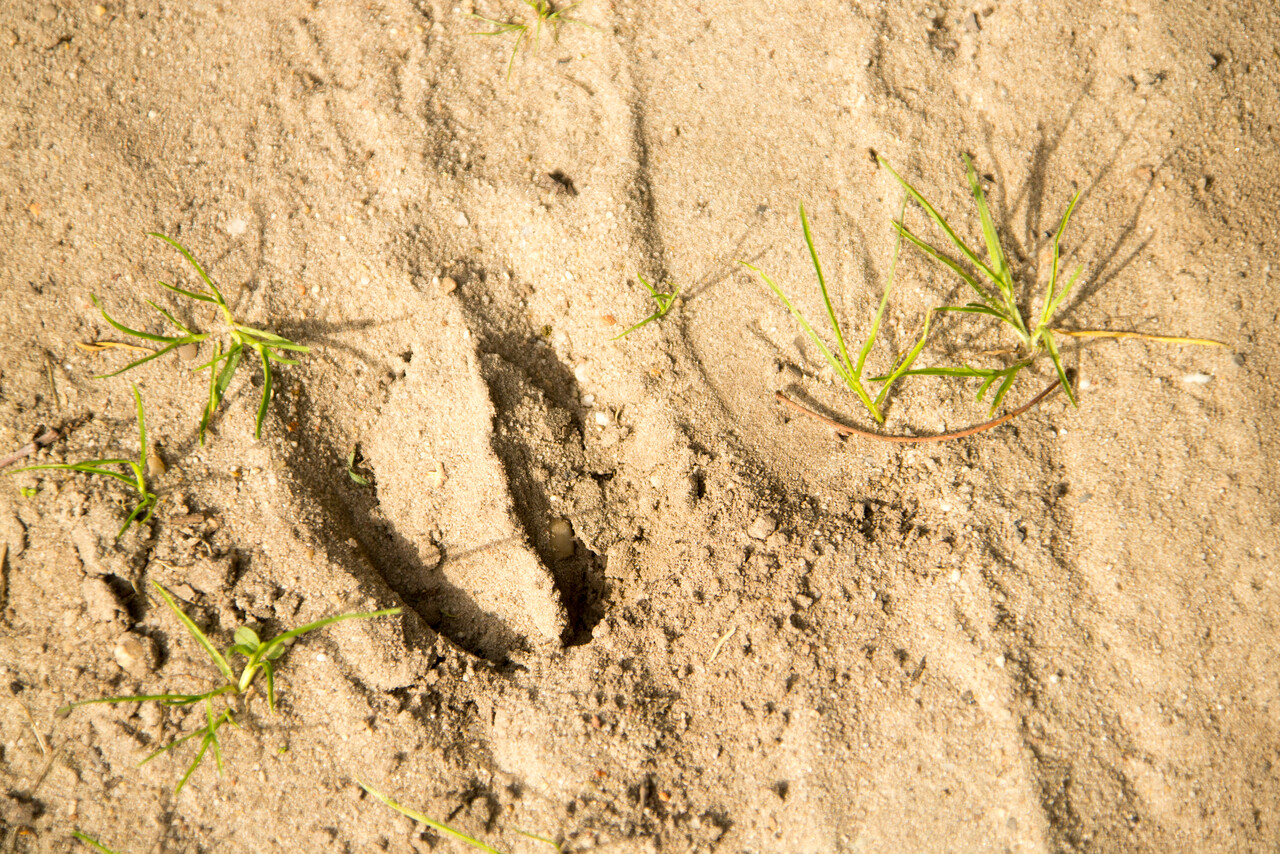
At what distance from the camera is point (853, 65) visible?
6.38ft

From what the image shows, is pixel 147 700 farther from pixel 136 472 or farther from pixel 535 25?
pixel 535 25

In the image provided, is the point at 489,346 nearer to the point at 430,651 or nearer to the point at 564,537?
the point at 564,537

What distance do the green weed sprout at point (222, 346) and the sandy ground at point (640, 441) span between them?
0.04 metres

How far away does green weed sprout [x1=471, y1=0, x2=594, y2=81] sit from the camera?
1.94m

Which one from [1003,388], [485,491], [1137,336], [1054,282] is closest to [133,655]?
[485,491]

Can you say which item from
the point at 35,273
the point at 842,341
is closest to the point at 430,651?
the point at 842,341

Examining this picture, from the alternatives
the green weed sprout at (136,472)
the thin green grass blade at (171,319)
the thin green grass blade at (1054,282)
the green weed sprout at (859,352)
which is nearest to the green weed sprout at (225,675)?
the green weed sprout at (136,472)

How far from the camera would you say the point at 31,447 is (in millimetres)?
1813

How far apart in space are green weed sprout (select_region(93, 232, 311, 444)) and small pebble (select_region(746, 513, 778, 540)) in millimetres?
1222

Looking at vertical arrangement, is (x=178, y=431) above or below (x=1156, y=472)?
below

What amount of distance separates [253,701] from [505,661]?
618 mm

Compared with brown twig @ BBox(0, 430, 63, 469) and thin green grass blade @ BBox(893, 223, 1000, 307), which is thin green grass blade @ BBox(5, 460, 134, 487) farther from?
thin green grass blade @ BBox(893, 223, 1000, 307)

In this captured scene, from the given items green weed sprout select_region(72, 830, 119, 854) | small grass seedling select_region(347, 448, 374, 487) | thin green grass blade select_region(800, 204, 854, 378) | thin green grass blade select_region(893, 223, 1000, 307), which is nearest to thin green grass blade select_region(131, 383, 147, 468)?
small grass seedling select_region(347, 448, 374, 487)

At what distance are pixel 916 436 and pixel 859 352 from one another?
267mm
